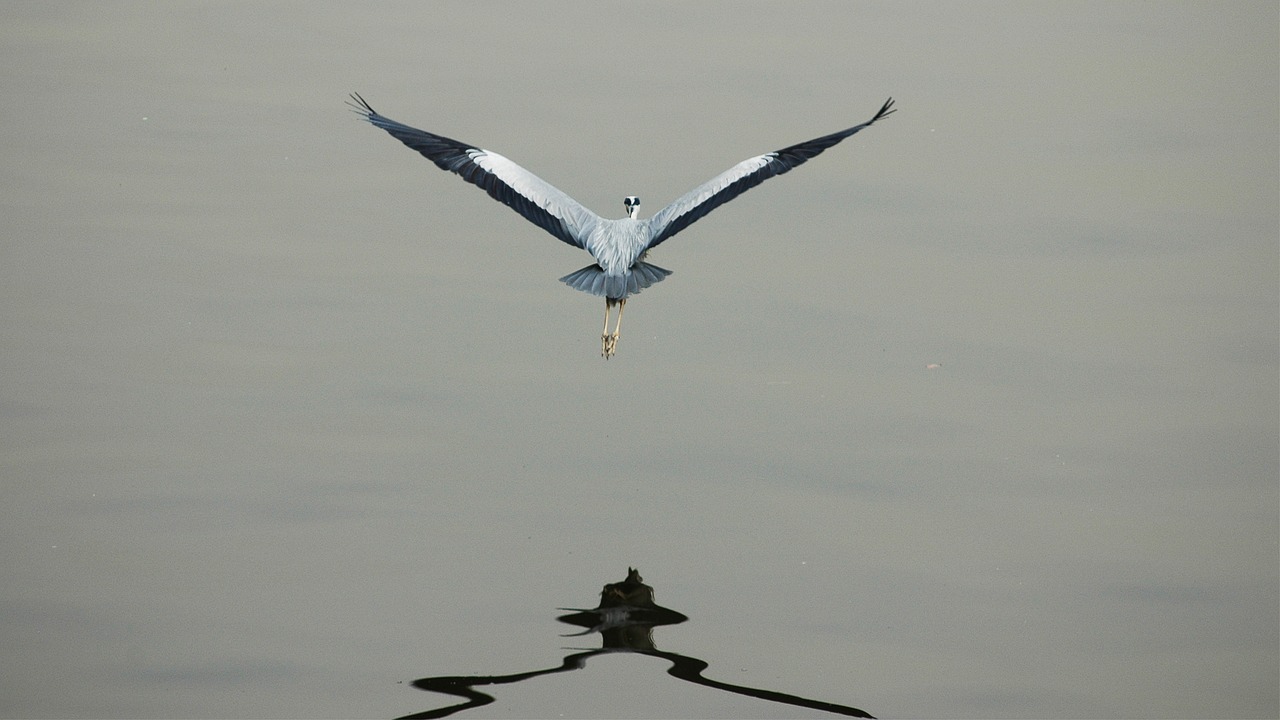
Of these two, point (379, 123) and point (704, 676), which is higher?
point (379, 123)

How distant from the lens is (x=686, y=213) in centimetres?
996

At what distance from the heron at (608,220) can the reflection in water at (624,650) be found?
2.65 meters

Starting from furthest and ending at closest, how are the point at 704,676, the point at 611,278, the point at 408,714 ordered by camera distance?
the point at 611,278 < the point at 704,676 < the point at 408,714

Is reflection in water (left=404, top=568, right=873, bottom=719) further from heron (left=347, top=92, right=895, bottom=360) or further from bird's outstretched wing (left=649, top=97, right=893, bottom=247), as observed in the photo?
bird's outstretched wing (left=649, top=97, right=893, bottom=247)

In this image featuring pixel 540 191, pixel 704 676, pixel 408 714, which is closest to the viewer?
pixel 408 714

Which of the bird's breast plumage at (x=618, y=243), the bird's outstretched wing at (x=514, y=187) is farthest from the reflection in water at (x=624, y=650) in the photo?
the bird's outstretched wing at (x=514, y=187)

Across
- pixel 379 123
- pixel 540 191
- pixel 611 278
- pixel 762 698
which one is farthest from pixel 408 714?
pixel 379 123

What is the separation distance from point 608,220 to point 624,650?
13.1ft

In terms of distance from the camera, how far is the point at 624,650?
7.05 metres

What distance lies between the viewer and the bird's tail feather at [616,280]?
9.69m

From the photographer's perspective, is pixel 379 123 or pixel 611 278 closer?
pixel 611 278

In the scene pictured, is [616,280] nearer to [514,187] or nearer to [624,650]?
[514,187]

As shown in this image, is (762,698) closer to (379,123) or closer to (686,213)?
(686,213)

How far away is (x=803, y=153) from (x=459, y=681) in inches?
188
